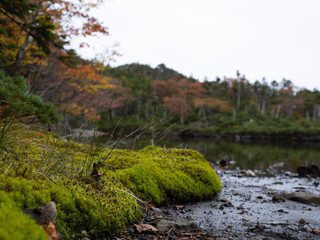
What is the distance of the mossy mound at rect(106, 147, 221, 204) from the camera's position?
275 cm

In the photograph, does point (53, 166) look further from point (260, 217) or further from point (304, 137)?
point (304, 137)

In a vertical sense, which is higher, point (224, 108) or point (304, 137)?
point (224, 108)

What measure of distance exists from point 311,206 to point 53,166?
12.7 ft

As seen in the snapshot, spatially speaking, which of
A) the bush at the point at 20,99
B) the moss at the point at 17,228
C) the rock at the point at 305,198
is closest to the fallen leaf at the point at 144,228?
the moss at the point at 17,228

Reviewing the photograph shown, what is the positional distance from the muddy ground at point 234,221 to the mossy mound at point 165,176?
0.57 feet

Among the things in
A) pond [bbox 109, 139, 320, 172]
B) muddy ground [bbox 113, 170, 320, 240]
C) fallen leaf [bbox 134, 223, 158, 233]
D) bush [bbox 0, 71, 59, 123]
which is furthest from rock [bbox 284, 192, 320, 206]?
bush [bbox 0, 71, 59, 123]

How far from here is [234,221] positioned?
8.84 feet

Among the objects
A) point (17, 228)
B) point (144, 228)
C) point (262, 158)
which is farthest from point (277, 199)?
point (262, 158)

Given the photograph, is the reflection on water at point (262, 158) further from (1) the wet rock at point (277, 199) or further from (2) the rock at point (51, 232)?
(2) the rock at point (51, 232)

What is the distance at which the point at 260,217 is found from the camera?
2.93 metres

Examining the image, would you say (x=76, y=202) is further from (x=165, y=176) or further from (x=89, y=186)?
(x=165, y=176)

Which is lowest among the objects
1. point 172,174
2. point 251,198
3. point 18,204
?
point 251,198

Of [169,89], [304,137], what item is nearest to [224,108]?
[169,89]

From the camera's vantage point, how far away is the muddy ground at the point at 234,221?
6.86 feet
